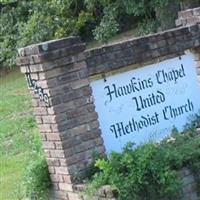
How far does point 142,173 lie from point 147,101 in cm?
115

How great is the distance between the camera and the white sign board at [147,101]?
6.08 m

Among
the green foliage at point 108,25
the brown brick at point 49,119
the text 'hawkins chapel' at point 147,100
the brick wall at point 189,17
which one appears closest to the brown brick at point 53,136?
the brown brick at point 49,119

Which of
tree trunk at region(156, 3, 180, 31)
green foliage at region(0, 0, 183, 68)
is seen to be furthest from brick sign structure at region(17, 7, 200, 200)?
tree trunk at region(156, 3, 180, 31)

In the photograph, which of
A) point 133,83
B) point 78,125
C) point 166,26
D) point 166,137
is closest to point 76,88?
point 78,125

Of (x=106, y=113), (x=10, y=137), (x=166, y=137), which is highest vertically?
(x=106, y=113)

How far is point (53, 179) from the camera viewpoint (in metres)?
5.98

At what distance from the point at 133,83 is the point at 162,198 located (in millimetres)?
1201

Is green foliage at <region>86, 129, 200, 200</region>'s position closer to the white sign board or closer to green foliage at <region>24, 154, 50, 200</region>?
the white sign board

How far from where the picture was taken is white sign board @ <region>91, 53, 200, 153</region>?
608 centimetres

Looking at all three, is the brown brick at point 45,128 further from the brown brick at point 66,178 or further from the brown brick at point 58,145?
the brown brick at point 66,178

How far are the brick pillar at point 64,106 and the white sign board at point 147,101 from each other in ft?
0.71

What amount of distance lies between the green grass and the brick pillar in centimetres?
125

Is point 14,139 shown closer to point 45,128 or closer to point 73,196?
point 45,128

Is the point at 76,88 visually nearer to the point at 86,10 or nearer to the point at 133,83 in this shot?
the point at 133,83
